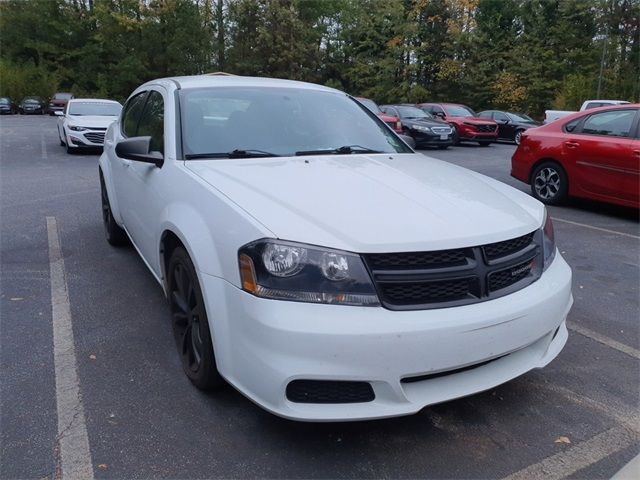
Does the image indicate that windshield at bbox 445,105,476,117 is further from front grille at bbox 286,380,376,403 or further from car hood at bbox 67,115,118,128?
front grille at bbox 286,380,376,403

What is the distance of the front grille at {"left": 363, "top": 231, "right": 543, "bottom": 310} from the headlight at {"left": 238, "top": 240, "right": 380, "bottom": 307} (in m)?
0.07

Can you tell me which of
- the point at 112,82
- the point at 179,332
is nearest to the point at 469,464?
the point at 179,332

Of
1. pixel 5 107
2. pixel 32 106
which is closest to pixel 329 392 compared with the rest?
pixel 32 106

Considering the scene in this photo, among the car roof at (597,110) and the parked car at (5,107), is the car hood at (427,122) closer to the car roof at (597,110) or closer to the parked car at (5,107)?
the car roof at (597,110)

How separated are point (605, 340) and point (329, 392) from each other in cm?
229

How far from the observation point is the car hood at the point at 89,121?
1370 centimetres

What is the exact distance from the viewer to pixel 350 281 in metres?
2.21

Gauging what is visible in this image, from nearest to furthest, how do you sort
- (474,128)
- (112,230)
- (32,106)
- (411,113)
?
(112,230), (411,113), (474,128), (32,106)

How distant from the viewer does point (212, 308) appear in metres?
2.47

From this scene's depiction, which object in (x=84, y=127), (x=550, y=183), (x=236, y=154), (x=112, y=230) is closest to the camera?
(x=236, y=154)

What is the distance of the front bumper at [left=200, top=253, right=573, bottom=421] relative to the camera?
6.98 feet

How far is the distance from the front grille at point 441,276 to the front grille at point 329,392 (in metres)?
0.36

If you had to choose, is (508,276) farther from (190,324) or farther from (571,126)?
(571,126)

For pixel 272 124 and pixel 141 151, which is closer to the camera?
pixel 141 151
